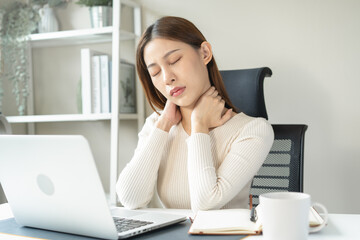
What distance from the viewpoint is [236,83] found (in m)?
1.51

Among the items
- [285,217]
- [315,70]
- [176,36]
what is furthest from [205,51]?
[315,70]

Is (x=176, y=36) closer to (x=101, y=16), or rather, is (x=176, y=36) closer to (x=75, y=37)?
(x=101, y=16)

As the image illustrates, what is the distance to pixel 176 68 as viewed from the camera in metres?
1.28

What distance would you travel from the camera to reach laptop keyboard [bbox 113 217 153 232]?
84cm

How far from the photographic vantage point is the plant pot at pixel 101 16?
2.26 meters

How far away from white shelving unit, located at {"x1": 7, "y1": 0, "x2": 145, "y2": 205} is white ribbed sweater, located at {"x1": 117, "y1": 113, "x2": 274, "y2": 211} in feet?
2.48

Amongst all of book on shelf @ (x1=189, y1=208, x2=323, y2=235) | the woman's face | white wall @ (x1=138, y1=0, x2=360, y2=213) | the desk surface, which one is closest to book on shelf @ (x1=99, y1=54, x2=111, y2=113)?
white wall @ (x1=138, y1=0, x2=360, y2=213)

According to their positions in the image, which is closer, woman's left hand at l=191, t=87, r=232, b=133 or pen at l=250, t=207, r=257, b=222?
pen at l=250, t=207, r=257, b=222

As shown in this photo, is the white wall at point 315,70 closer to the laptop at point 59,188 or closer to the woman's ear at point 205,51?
the woman's ear at point 205,51

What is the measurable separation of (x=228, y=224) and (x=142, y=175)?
0.49m

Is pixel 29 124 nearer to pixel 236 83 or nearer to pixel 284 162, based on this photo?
pixel 236 83

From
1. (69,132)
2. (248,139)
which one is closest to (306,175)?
(248,139)

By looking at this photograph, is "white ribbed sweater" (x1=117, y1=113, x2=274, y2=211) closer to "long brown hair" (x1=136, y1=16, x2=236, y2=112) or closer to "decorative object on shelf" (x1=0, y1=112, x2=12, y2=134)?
"long brown hair" (x1=136, y1=16, x2=236, y2=112)

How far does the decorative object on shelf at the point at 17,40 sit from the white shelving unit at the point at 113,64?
6cm
